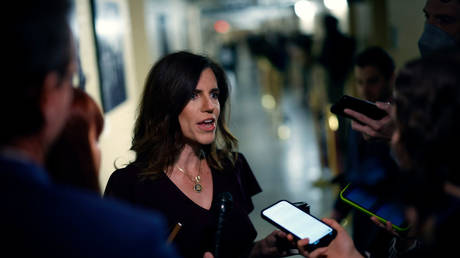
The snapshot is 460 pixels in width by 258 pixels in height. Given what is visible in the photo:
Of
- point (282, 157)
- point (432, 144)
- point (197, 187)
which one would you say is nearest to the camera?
point (432, 144)

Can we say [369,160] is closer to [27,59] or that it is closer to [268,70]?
[27,59]

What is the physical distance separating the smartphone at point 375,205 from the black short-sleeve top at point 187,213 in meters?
0.46

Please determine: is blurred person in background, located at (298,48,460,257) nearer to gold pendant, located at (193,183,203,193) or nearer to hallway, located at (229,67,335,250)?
gold pendant, located at (193,183,203,193)

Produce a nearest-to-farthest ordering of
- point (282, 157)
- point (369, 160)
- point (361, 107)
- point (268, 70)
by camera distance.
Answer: point (361, 107) < point (369, 160) < point (282, 157) < point (268, 70)

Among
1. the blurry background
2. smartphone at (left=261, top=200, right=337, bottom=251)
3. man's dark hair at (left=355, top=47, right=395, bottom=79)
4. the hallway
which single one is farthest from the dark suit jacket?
the hallway

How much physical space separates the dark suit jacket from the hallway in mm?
3215

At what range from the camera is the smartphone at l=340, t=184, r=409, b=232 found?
4.84 feet

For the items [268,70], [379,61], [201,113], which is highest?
[379,61]

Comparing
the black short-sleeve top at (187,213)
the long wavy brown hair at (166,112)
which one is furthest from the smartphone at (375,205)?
the long wavy brown hair at (166,112)

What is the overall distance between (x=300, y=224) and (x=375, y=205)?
30 cm

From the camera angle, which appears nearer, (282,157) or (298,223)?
(298,223)

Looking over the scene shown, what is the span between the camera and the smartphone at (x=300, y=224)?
1.46 metres

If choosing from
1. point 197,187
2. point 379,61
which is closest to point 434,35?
point 379,61

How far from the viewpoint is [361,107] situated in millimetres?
1494
